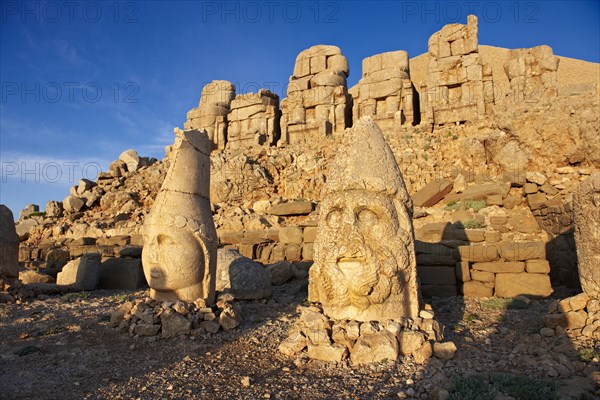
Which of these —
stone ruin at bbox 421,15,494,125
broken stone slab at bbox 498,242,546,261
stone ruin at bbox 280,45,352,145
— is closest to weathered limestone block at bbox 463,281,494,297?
broken stone slab at bbox 498,242,546,261

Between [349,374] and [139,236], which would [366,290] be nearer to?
[349,374]

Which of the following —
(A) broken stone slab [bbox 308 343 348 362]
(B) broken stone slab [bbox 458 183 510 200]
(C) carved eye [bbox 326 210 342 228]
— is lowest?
(A) broken stone slab [bbox 308 343 348 362]

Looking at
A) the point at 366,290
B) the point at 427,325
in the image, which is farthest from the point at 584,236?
the point at 366,290

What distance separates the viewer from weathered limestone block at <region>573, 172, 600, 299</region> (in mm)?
4762

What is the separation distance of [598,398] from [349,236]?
95.1 inches

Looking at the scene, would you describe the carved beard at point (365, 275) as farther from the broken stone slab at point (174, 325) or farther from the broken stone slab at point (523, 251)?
the broken stone slab at point (523, 251)

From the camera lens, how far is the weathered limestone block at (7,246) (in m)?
8.20

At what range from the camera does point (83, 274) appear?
9320 millimetres

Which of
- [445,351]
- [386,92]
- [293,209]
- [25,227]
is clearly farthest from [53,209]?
[445,351]

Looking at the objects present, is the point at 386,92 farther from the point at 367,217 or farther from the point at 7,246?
the point at 367,217

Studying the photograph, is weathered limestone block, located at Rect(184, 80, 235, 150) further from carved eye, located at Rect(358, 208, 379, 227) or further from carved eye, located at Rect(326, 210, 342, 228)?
carved eye, located at Rect(358, 208, 379, 227)

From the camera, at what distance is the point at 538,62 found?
17.5 metres

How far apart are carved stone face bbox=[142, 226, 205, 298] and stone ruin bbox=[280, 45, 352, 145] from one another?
15639 millimetres

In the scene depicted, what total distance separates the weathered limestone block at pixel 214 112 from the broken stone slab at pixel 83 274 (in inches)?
620
